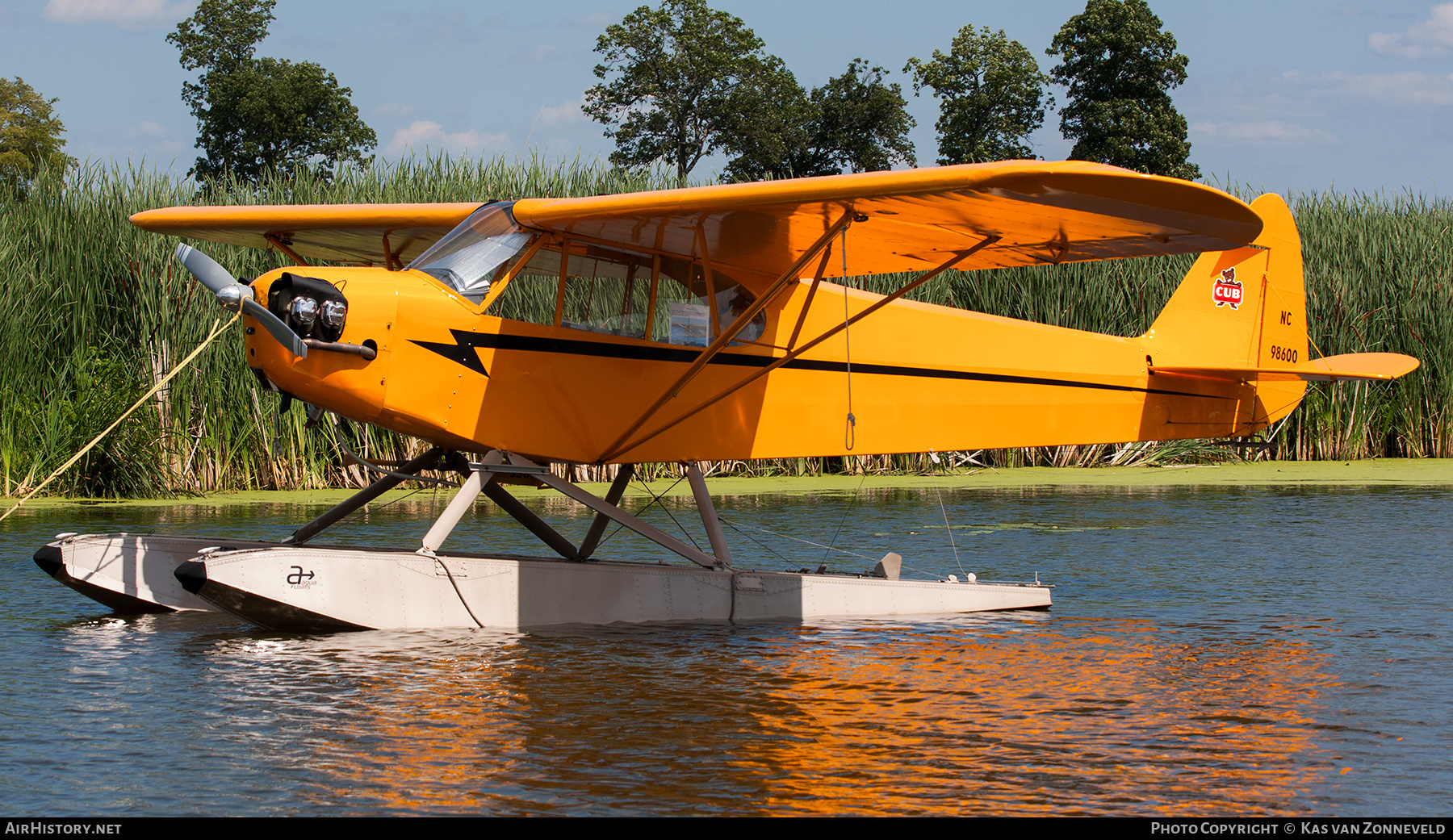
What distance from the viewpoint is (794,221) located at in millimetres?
7078

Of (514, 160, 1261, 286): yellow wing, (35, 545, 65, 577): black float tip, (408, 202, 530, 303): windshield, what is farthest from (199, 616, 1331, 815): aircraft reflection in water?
(514, 160, 1261, 286): yellow wing

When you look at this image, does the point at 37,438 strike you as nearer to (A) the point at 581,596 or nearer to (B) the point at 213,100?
(A) the point at 581,596

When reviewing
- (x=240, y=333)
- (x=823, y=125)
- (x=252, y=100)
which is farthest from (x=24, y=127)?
(x=240, y=333)

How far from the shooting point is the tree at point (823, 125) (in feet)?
161

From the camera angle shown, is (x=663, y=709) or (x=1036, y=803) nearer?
(x=1036, y=803)

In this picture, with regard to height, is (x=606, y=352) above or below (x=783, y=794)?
above

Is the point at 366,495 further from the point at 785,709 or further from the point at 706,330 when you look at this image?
the point at 785,709

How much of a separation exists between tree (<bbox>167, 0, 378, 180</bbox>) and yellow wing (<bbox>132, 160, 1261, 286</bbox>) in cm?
4307

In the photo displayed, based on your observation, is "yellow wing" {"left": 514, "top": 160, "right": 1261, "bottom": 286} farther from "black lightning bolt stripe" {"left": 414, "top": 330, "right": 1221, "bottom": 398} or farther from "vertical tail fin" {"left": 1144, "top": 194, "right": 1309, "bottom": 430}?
"vertical tail fin" {"left": 1144, "top": 194, "right": 1309, "bottom": 430}

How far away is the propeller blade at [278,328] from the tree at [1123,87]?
4183 centimetres

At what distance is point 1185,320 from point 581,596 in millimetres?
5405

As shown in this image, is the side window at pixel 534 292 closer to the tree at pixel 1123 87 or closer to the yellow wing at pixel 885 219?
the yellow wing at pixel 885 219

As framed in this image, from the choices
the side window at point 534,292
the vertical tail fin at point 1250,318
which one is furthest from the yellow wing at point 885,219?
the vertical tail fin at point 1250,318
